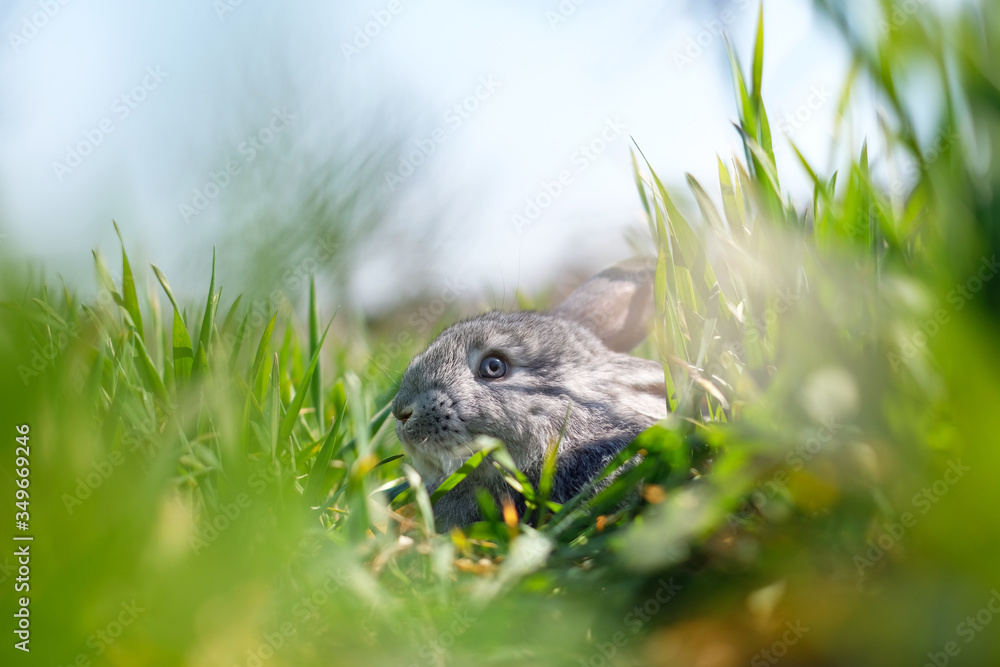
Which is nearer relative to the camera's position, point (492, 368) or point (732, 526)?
point (732, 526)

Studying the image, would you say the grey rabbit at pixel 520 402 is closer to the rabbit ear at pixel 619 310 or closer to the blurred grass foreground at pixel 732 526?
the rabbit ear at pixel 619 310

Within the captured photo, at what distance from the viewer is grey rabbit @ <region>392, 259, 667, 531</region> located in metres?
2.46

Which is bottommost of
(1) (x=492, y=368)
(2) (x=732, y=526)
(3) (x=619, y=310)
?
(3) (x=619, y=310)

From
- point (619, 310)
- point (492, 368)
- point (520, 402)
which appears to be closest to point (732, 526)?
point (520, 402)

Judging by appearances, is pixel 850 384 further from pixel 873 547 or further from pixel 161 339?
pixel 161 339

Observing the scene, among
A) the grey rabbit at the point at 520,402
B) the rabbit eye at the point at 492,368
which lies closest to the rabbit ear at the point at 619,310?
the grey rabbit at the point at 520,402

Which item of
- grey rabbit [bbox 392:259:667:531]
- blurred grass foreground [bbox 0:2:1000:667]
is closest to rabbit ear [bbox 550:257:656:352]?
grey rabbit [bbox 392:259:667:531]

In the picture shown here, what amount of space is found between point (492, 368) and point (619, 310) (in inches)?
46.0

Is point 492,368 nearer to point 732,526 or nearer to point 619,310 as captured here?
point 619,310

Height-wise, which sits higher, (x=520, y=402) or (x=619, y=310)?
(x=520, y=402)

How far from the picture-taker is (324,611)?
1.22m

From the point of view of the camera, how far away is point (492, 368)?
2805 millimetres

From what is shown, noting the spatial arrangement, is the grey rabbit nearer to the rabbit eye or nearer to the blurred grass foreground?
the rabbit eye

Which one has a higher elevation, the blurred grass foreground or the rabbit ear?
the blurred grass foreground
